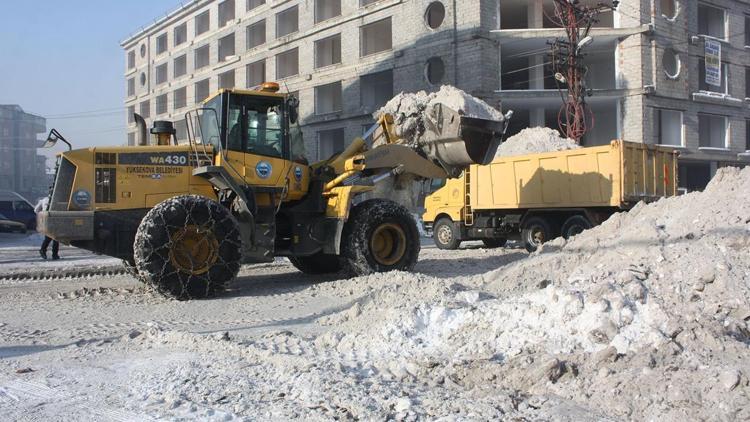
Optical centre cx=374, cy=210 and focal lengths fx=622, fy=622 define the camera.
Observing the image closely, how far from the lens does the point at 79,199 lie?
28.3 feet

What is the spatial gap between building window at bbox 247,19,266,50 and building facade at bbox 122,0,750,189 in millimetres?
212

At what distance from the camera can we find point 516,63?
109 feet

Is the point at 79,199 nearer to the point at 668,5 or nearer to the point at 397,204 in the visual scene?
the point at 397,204

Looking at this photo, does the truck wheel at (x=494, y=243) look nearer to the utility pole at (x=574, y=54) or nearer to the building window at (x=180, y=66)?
the utility pole at (x=574, y=54)

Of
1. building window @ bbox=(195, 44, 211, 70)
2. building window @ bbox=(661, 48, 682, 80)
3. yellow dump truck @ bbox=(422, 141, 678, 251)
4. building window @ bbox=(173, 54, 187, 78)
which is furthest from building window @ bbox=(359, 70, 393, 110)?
building window @ bbox=(173, 54, 187, 78)

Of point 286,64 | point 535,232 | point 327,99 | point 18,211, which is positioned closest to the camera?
point 535,232

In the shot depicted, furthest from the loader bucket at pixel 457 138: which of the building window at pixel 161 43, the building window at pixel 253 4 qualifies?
the building window at pixel 161 43

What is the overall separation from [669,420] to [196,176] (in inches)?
287

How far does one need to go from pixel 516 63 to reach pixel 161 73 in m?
37.3

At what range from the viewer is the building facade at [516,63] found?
97.2 ft

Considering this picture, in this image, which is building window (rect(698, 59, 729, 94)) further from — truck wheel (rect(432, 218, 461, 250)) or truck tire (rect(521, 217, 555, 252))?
truck tire (rect(521, 217, 555, 252))

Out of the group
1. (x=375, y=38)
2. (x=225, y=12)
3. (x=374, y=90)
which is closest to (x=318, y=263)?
(x=374, y=90)

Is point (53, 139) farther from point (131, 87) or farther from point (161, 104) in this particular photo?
point (131, 87)

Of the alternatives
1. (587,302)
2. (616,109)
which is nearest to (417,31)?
(616,109)
